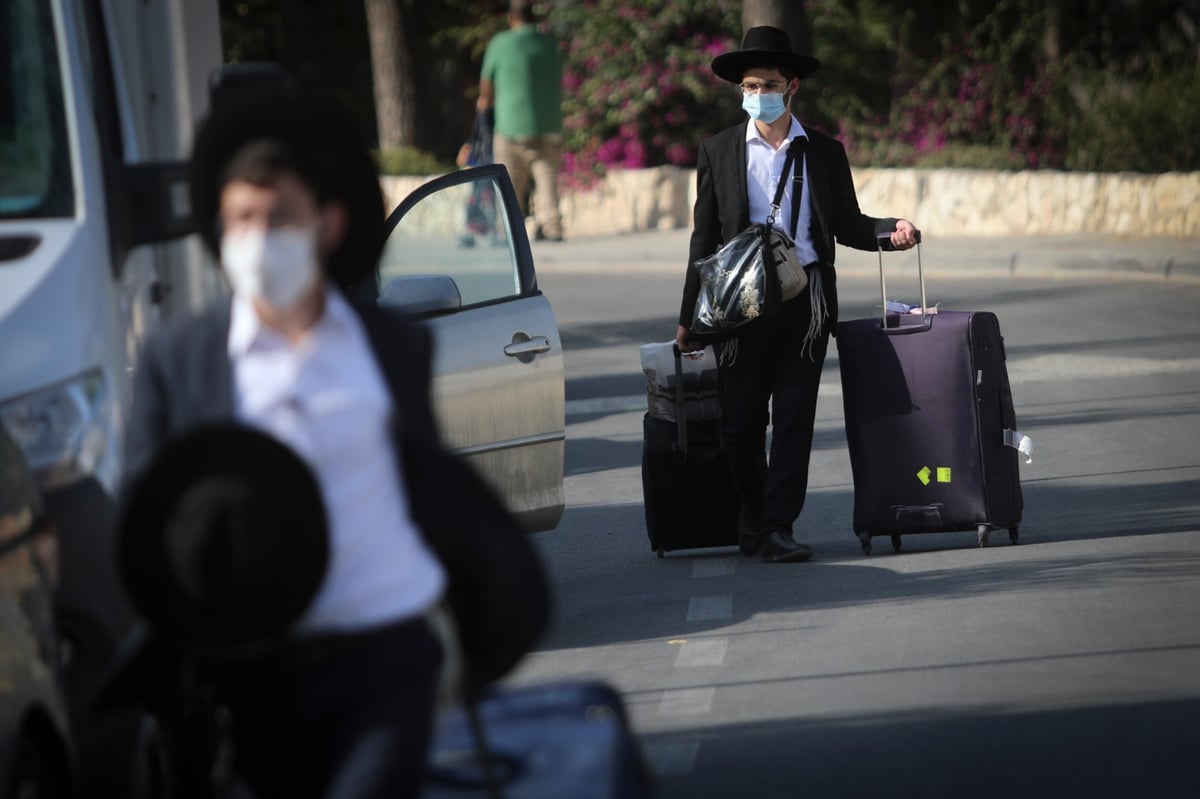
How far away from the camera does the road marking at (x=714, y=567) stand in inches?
332

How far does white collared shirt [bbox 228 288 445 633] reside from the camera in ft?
10.7

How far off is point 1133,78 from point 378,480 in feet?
81.4

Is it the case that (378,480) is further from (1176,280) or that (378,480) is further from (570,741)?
(1176,280)

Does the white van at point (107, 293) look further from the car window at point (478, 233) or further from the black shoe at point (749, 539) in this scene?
the black shoe at point (749, 539)

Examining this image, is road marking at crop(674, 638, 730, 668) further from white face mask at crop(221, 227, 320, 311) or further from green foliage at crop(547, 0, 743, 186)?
green foliage at crop(547, 0, 743, 186)

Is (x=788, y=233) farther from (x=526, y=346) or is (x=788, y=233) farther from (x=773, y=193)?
(x=526, y=346)

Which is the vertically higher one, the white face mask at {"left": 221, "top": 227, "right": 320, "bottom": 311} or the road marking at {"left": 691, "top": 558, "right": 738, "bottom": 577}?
the white face mask at {"left": 221, "top": 227, "right": 320, "bottom": 311}

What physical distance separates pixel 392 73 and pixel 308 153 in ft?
95.8

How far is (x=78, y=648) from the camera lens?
14.1ft

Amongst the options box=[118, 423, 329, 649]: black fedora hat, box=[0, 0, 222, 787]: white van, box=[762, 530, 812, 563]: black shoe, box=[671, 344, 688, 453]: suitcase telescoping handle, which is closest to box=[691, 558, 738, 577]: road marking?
box=[762, 530, 812, 563]: black shoe

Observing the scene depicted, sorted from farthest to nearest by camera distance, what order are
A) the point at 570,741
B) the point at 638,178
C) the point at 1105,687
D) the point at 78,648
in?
the point at 638,178
the point at 1105,687
the point at 78,648
the point at 570,741

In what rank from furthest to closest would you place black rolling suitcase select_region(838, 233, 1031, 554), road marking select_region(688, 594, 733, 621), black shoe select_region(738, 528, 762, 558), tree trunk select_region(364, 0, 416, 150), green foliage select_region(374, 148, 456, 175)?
tree trunk select_region(364, 0, 416, 150) < green foliage select_region(374, 148, 456, 175) < black shoe select_region(738, 528, 762, 558) < black rolling suitcase select_region(838, 233, 1031, 554) < road marking select_region(688, 594, 733, 621)

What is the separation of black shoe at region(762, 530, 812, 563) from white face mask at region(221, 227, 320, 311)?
5.19 meters

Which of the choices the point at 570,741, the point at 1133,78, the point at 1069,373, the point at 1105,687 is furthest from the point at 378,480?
the point at 1133,78
